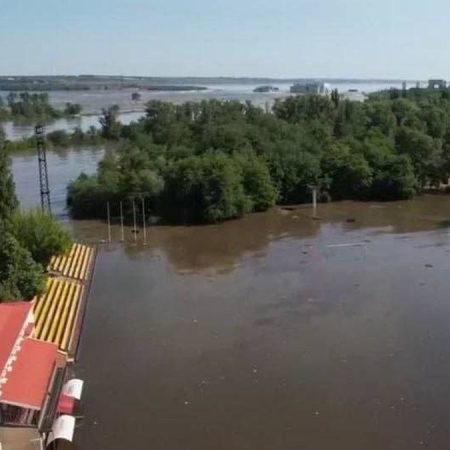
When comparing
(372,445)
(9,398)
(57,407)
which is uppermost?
(9,398)

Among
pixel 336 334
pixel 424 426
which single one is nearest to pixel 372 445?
pixel 424 426

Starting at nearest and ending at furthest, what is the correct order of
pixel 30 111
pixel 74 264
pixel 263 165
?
1. pixel 74 264
2. pixel 263 165
3. pixel 30 111

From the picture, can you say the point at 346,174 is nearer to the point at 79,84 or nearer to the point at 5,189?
the point at 5,189

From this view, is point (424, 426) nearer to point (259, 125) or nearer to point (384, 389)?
point (384, 389)

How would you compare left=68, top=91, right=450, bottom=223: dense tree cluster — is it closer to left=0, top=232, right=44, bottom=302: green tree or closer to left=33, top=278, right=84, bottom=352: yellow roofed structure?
left=33, top=278, right=84, bottom=352: yellow roofed structure

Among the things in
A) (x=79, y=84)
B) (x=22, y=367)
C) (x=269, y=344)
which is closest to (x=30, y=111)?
(x=269, y=344)

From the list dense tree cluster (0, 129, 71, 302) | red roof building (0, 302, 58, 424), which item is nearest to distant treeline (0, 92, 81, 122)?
dense tree cluster (0, 129, 71, 302)

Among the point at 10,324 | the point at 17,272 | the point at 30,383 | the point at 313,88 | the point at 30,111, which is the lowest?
the point at 30,383
